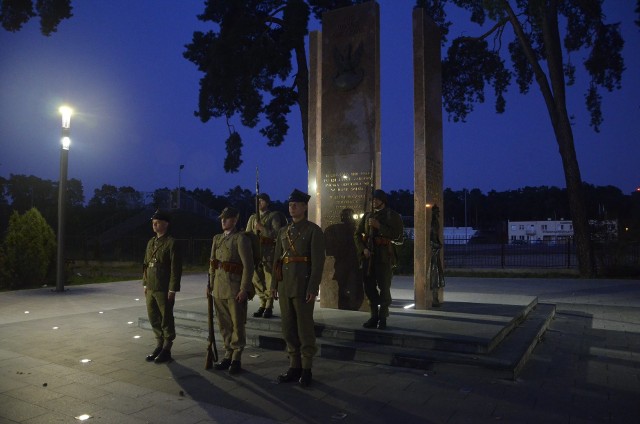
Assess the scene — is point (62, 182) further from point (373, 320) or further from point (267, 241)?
point (373, 320)

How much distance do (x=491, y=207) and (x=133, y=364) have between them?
306 ft

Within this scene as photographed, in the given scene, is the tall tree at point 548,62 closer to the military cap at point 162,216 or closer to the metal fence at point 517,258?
the metal fence at point 517,258

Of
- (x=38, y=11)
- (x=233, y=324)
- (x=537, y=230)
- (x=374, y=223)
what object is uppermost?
(x=38, y=11)

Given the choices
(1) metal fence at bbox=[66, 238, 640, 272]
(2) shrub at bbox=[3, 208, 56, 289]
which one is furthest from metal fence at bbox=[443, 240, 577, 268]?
(2) shrub at bbox=[3, 208, 56, 289]

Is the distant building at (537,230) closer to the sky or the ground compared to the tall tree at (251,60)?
closer to the ground

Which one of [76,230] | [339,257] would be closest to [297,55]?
[339,257]

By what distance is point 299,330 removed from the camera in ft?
17.1

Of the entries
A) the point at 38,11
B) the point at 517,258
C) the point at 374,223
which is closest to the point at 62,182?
the point at 38,11

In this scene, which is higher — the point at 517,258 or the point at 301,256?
the point at 301,256

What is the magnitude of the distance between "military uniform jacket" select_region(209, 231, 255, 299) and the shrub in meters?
11.2

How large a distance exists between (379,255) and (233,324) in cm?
218

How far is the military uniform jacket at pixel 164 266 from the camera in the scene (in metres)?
5.95

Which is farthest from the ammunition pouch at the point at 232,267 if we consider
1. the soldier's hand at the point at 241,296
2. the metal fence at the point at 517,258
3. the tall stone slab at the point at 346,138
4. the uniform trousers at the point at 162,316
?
the metal fence at the point at 517,258

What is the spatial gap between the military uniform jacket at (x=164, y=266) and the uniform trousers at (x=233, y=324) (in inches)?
23.8
